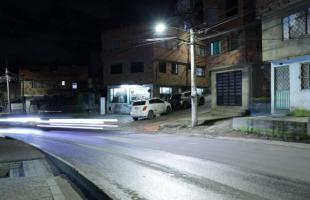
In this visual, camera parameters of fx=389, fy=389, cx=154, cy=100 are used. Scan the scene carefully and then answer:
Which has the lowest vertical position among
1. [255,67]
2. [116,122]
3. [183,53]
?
[116,122]

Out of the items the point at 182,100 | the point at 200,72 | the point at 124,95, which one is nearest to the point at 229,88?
the point at 182,100

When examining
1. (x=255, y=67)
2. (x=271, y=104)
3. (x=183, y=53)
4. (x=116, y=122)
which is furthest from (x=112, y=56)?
(x=271, y=104)

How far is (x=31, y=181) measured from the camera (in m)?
9.12

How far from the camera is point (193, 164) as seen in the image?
38.4 ft

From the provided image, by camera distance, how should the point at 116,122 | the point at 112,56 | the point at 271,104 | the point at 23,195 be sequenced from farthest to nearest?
the point at 112,56 < the point at 116,122 < the point at 271,104 < the point at 23,195

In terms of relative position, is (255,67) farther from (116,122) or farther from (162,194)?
(162,194)

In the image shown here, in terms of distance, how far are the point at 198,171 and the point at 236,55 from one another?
2028cm

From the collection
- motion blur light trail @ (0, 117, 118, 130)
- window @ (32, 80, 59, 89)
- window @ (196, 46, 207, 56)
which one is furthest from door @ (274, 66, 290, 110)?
window @ (32, 80, 59, 89)

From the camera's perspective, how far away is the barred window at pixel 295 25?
21578 mm

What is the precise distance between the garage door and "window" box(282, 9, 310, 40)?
7.48 metres

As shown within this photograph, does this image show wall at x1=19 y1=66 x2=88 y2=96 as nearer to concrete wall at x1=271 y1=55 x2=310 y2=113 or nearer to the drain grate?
concrete wall at x1=271 y1=55 x2=310 y2=113

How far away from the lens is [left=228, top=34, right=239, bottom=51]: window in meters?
29.8

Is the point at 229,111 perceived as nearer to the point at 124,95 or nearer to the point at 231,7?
the point at 231,7

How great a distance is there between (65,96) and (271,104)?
45967 millimetres
